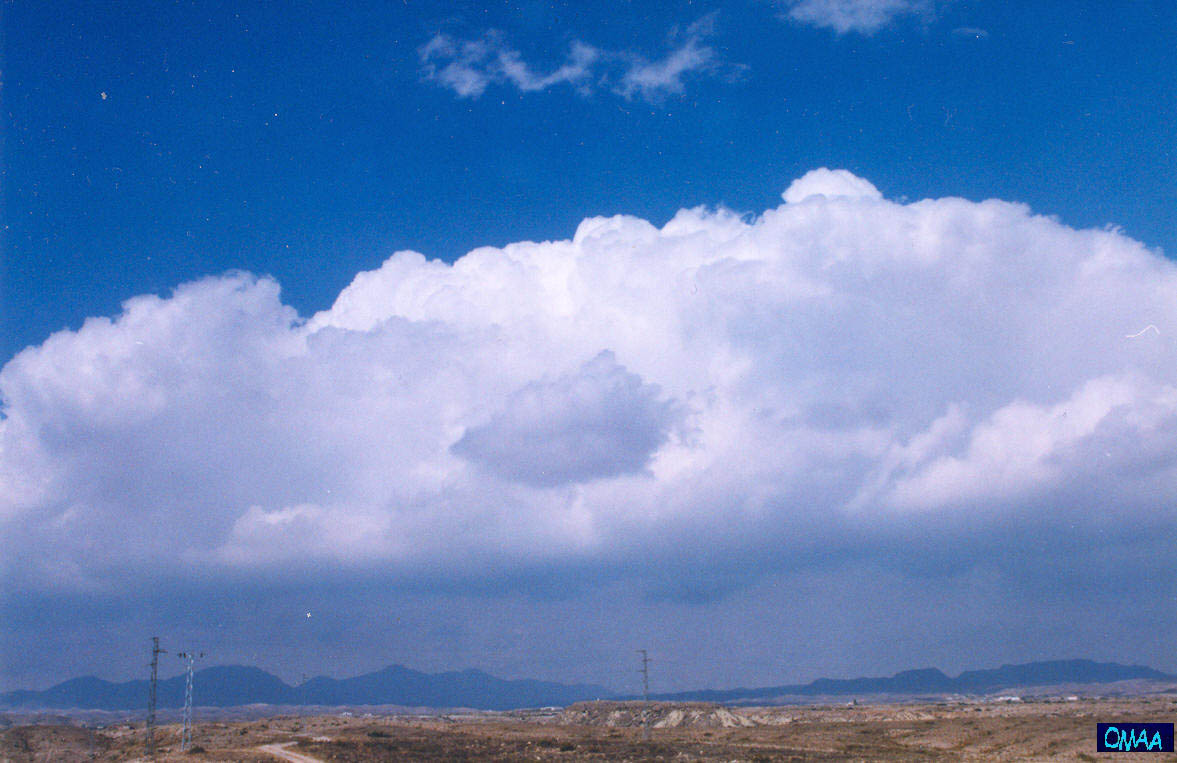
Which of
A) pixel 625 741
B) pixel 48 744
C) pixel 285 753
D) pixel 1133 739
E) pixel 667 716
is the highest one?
pixel 1133 739

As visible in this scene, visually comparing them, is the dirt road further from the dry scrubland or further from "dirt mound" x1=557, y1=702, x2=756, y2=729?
"dirt mound" x1=557, y1=702, x2=756, y2=729

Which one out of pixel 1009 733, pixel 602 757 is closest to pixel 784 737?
pixel 1009 733

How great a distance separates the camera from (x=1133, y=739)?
89875 mm

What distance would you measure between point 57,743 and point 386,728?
4901 cm

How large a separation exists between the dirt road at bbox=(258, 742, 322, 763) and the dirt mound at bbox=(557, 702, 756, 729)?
219 feet

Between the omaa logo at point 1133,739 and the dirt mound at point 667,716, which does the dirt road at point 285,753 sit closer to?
the dirt mound at point 667,716

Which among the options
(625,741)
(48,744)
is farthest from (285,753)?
(625,741)

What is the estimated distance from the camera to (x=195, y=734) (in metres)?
142

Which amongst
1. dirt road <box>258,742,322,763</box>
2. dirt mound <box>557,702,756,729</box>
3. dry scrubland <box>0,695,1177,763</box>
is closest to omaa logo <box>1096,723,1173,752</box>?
dry scrubland <box>0,695,1177,763</box>

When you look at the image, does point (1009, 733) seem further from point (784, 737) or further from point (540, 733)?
point (540, 733)

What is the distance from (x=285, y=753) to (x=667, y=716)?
88.8 metres

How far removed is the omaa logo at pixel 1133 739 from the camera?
88.5 metres

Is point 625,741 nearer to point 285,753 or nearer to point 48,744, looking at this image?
point 285,753

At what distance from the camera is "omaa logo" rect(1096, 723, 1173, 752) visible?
290ft
